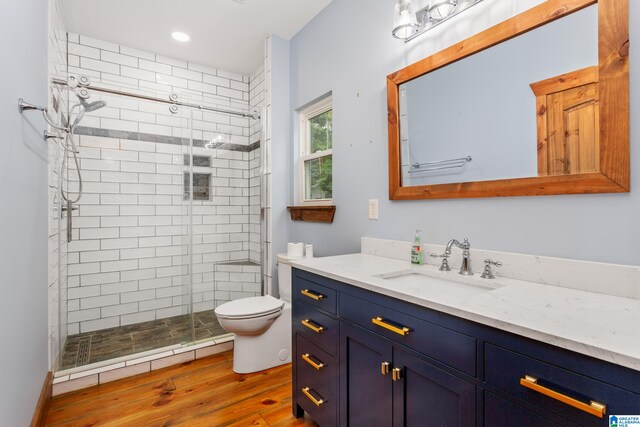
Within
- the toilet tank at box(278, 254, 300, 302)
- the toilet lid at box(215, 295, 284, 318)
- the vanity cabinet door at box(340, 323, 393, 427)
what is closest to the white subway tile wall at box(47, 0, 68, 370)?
the toilet lid at box(215, 295, 284, 318)

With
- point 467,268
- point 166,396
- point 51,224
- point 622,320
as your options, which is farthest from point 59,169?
point 622,320

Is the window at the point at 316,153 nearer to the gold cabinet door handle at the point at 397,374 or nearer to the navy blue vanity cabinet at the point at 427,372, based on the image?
the navy blue vanity cabinet at the point at 427,372

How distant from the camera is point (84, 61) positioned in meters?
2.83

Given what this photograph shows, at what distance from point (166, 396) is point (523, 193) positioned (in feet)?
7.38

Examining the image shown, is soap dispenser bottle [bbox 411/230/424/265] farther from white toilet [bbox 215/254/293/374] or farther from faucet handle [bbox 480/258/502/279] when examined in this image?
white toilet [bbox 215/254/293/374]

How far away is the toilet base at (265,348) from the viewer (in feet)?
7.23

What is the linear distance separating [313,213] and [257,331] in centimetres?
97

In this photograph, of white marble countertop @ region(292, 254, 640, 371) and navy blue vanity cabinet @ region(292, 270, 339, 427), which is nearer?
white marble countertop @ region(292, 254, 640, 371)

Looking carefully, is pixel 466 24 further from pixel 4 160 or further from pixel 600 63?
pixel 4 160

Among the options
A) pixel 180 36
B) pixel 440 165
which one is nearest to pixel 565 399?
pixel 440 165

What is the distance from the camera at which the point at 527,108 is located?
128 centimetres

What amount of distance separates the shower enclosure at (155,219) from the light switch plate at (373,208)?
4.21 ft

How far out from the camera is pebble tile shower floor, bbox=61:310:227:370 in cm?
228

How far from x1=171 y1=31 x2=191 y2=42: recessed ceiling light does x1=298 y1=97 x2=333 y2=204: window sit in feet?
4.03
